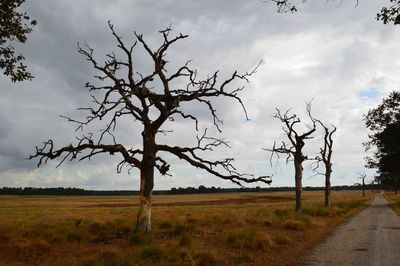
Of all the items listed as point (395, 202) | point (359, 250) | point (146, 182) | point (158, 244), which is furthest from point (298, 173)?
point (395, 202)

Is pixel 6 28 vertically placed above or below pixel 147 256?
above

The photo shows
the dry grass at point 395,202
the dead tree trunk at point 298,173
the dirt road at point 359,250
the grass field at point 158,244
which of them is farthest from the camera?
the dry grass at point 395,202

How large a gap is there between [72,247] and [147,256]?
5.12 m

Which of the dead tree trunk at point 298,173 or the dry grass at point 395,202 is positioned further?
the dry grass at point 395,202

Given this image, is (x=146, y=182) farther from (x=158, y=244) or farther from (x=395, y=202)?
(x=395, y=202)

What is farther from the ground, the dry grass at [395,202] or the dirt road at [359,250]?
the dirt road at [359,250]

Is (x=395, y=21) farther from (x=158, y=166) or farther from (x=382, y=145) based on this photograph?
(x=382, y=145)

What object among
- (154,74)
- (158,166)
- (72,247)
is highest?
(154,74)

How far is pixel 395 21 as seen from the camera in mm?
8758

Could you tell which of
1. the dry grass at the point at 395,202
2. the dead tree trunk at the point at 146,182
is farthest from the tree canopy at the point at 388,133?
the dead tree trunk at the point at 146,182

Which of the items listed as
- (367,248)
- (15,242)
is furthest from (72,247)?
(367,248)


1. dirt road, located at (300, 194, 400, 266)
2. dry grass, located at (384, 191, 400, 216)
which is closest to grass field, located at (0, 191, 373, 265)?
dirt road, located at (300, 194, 400, 266)

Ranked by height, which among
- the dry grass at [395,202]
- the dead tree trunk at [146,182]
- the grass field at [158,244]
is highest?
the dead tree trunk at [146,182]

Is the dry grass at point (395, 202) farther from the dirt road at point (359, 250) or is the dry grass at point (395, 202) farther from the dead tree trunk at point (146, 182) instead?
the dead tree trunk at point (146, 182)
